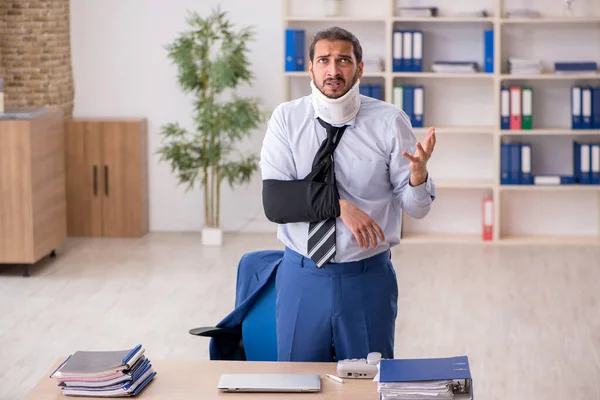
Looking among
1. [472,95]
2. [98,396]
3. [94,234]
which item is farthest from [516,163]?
[98,396]

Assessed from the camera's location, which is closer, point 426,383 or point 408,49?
point 426,383

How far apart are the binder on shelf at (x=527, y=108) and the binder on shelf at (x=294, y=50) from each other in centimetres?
188

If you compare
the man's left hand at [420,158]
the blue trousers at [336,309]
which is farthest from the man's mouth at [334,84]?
the blue trousers at [336,309]

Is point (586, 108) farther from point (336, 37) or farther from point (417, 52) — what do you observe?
point (336, 37)

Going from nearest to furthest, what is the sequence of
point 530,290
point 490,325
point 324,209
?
1. point 324,209
2. point 490,325
3. point 530,290

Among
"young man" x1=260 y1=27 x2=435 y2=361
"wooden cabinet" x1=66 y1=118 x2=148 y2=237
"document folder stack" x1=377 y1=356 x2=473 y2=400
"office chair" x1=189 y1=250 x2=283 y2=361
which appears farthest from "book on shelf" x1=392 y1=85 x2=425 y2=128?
"document folder stack" x1=377 y1=356 x2=473 y2=400

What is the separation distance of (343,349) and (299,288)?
26 centimetres

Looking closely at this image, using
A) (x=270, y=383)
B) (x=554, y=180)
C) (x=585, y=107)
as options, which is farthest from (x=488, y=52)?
(x=270, y=383)

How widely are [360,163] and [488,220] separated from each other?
535 centimetres

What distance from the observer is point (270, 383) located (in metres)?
3.09

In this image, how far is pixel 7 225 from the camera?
23.9ft

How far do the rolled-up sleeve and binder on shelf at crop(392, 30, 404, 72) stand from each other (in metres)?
5.09

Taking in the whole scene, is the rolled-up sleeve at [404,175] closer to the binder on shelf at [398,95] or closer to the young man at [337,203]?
the young man at [337,203]

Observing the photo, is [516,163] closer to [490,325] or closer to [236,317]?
[490,325]
